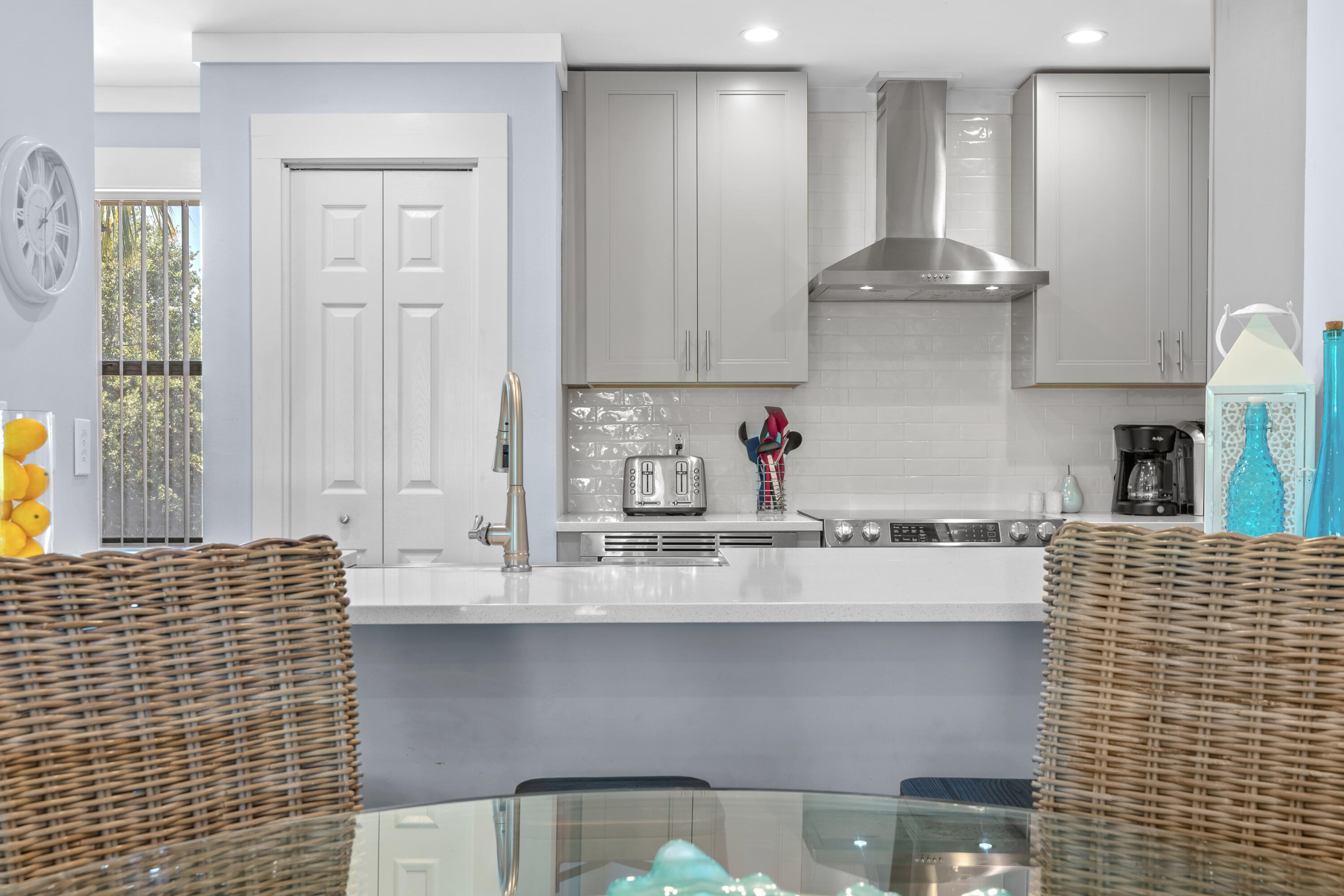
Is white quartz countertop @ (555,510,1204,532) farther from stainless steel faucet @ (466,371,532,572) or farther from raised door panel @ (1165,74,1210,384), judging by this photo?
stainless steel faucet @ (466,371,532,572)

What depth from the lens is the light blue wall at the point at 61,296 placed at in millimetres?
2018

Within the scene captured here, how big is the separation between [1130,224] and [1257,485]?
8.56 feet

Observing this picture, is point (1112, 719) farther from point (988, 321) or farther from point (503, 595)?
point (988, 321)

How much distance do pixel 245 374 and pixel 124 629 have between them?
258cm

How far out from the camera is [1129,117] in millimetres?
3662

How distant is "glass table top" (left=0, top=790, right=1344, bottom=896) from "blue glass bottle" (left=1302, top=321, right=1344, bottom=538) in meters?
0.61

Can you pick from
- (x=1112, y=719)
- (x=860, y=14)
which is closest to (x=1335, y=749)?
(x=1112, y=719)

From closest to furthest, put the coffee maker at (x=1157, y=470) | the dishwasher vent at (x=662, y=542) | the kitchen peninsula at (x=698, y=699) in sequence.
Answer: the kitchen peninsula at (x=698, y=699) → the dishwasher vent at (x=662, y=542) → the coffee maker at (x=1157, y=470)

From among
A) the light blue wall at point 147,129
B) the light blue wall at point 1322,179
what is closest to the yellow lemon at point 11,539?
the light blue wall at point 1322,179

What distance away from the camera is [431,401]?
131 inches

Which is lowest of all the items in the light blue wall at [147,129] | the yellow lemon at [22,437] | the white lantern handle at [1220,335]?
the yellow lemon at [22,437]

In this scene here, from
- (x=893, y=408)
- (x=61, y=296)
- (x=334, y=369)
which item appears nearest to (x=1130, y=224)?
(x=893, y=408)

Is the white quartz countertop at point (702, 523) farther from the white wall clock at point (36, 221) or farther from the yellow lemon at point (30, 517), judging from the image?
the yellow lemon at point (30, 517)

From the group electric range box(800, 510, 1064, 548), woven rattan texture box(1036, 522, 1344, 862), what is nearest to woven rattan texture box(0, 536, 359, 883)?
woven rattan texture box(1036, 522, 1344, 862)
